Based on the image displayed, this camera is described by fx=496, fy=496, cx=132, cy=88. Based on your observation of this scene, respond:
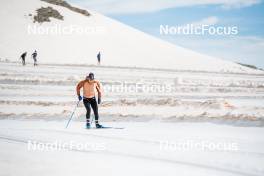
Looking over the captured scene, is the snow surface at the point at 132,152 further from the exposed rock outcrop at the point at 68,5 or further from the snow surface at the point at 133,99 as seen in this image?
the exposed rock outcrop at the point at 68,5

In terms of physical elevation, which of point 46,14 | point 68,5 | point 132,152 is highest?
A: point 68,5

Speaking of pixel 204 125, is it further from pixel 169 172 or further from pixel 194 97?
pixel 194 97

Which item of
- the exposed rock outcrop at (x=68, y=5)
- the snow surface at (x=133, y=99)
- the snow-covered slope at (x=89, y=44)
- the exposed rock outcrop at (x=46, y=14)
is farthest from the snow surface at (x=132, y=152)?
the exposed rock outcrop at (x=68, y=5)

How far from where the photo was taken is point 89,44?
228 ft

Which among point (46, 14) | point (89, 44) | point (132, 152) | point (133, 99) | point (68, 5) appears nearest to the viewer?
point (132, 152)

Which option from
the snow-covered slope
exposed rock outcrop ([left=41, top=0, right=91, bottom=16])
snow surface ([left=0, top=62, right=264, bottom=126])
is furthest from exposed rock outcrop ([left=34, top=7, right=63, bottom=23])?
snow surface ([left=0, top=62, right=264, bottom=126])

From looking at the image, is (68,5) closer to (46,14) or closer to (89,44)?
(46,14)

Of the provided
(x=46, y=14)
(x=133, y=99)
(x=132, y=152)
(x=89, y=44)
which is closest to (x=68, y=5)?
(x=46, y=14)

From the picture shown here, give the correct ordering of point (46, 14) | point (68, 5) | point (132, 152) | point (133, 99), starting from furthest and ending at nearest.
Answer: point (68, 5) < point (46, 14) < point (133, 99) < point (132, 152)

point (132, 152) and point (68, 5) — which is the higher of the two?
point (68, 5)

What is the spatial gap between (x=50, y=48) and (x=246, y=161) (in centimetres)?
5683

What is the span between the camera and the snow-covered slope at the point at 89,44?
198ft

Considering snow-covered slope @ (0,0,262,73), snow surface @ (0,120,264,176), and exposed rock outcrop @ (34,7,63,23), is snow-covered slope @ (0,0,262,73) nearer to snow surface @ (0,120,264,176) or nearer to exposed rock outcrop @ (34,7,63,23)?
exposed rock outcrop @ (34,7,63,23)

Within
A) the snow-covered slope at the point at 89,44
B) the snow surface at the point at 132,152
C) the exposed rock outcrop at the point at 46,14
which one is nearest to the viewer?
the snow surface at the point at 132,152
